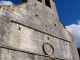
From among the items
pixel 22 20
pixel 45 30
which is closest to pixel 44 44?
pixel 45 30

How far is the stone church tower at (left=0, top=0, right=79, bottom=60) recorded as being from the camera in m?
7.54

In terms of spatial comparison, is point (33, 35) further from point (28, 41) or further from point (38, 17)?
point (38, 17)

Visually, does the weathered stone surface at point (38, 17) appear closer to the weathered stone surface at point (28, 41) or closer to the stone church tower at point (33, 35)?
the stone church tower at point (33, 35)

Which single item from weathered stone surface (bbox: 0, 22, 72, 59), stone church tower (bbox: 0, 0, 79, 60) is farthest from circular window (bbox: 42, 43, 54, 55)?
weathered stone surface (bbox: 0, 22, 72, 59)

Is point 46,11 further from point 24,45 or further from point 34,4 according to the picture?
point 24,45

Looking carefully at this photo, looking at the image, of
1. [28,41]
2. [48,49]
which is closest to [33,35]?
[28,41]

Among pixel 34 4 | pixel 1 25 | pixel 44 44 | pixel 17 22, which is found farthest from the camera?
pixel 34 4

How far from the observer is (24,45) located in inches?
317

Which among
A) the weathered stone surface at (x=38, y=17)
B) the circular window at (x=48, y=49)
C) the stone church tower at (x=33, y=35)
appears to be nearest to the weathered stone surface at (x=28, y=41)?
the stone church tower at (x=33, y=35)

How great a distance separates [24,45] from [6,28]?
1.67 metres

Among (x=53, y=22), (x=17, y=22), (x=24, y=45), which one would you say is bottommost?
(x=24, y=45)

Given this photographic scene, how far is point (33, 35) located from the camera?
9.04 meters

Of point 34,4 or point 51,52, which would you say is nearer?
point 51,52

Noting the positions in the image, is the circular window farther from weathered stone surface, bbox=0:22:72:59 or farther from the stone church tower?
weathered stone surface, bbox=0:22:72:59
